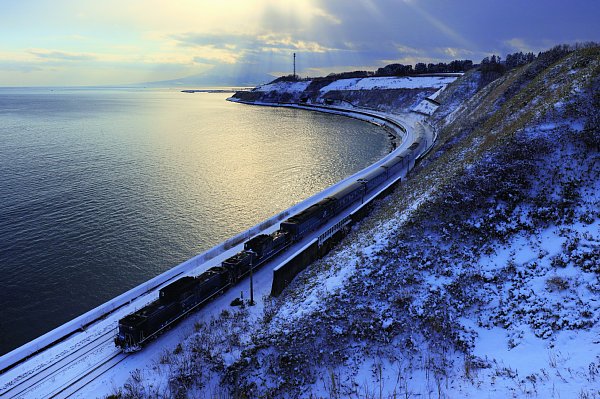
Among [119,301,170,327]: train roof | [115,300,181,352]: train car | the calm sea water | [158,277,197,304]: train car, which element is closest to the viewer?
[115,300,181,352]: train car

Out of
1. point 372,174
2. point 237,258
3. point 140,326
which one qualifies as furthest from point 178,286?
point 372,174

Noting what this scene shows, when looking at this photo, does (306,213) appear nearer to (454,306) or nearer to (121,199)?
(454,306)

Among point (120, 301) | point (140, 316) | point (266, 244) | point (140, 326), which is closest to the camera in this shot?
point (140, 326)

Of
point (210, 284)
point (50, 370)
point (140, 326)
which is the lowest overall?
point (50, 370)

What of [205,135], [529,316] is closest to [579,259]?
[529,316]

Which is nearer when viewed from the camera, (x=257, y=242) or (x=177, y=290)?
(x=177, y=290)

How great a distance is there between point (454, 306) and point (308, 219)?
1865cm

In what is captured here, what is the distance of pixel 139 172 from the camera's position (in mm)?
63844

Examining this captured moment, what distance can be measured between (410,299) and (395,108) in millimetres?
141973

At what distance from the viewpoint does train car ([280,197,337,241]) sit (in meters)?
35.5

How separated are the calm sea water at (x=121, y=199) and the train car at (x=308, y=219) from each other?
8.85 meters

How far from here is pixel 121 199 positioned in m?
49.9

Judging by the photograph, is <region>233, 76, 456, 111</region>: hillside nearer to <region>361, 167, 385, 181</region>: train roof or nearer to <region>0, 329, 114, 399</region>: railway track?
<region>361, 167, 385, 181</region>: train roof

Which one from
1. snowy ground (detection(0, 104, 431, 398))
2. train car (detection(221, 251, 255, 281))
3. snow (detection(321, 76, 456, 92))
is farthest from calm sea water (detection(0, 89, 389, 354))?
snow (detection(321, 76, 456, 92))
